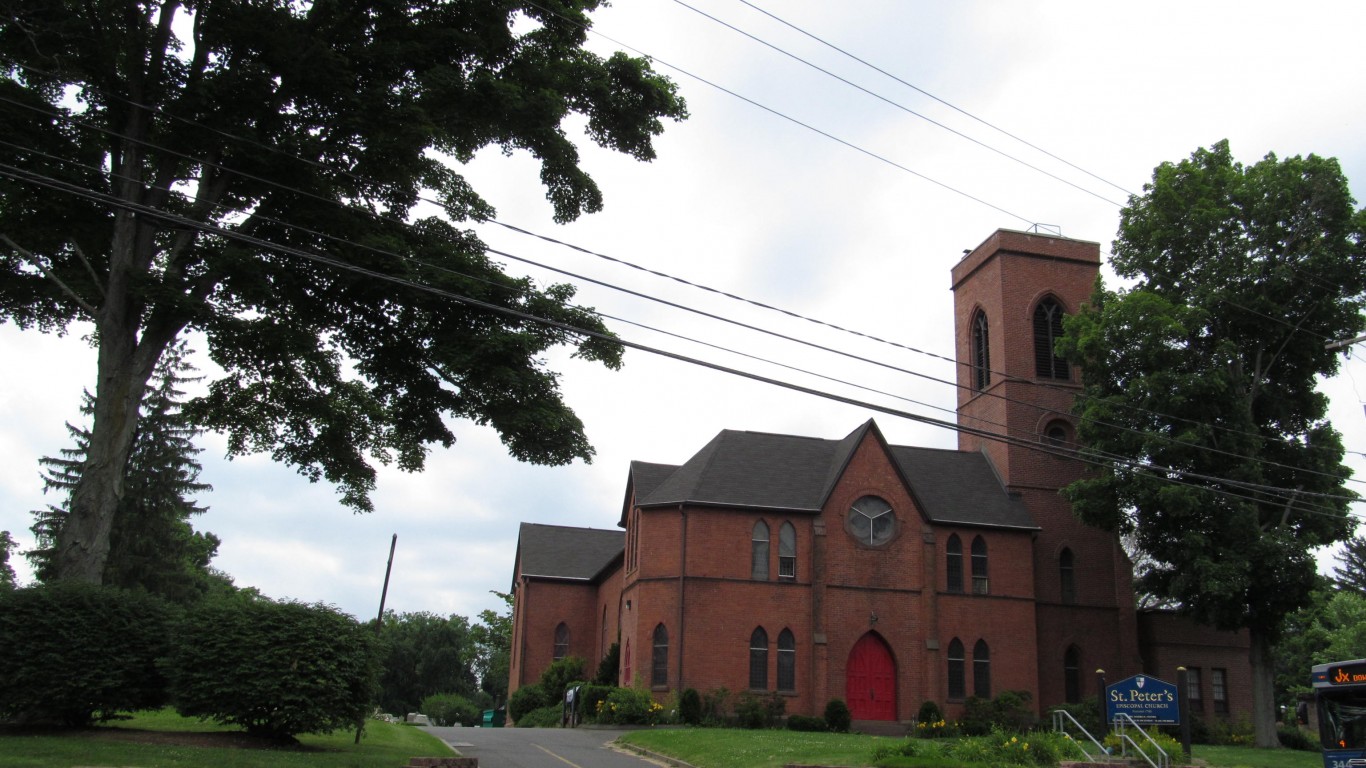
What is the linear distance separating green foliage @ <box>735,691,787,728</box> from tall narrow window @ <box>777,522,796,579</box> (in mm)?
4009

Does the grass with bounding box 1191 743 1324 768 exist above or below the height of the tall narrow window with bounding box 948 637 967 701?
below

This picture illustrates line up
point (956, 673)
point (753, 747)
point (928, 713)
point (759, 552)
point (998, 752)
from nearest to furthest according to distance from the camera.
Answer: point (998, 752) → point (753, 747) → point (928, 713) → point (759, 552) → point (956, 673)

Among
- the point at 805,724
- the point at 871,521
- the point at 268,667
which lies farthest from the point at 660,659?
the point at 268,667

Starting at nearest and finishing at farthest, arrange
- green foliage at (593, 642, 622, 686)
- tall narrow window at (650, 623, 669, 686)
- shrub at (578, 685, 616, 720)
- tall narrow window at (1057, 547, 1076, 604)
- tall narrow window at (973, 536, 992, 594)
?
shrub at (578, 685, 616, 720)
tall narrow window at (650, 623, 669, 686)
green foliage at (593, 642, 622, 686)
tall narrow window at (973, 536, 992, 594)
tall narrow window at (1057, 547, 1076, 604)

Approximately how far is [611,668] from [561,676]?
16.6 feet

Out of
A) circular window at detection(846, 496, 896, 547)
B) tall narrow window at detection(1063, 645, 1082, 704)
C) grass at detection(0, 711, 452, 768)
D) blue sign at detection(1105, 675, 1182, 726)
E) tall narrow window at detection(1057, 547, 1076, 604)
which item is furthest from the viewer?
tall narrow window at detection(1057, 547, 1076, 604)

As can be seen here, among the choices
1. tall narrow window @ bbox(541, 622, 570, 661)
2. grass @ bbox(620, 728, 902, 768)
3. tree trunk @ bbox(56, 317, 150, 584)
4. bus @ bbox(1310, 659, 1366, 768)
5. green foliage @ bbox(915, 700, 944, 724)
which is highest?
tree trunk @ bbox(56, 317, 150, 584)

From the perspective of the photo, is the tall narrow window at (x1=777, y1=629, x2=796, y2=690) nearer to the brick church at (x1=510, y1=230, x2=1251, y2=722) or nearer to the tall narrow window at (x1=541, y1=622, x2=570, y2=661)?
the brick church at (x1=510, y1=230, x2=1251, y2=722)

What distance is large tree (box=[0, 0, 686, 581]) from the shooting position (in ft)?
56.4

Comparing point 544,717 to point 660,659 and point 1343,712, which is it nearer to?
point 660,659

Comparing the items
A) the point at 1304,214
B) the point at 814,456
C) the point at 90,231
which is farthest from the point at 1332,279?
the point at 90,231

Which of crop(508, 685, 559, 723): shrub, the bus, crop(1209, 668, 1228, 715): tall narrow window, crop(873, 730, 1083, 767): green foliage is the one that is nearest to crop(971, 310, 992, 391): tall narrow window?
crop(1209, 668, 1228, 715): tall narrow window

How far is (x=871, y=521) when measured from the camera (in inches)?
1437

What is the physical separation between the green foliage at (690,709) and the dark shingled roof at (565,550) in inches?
534
